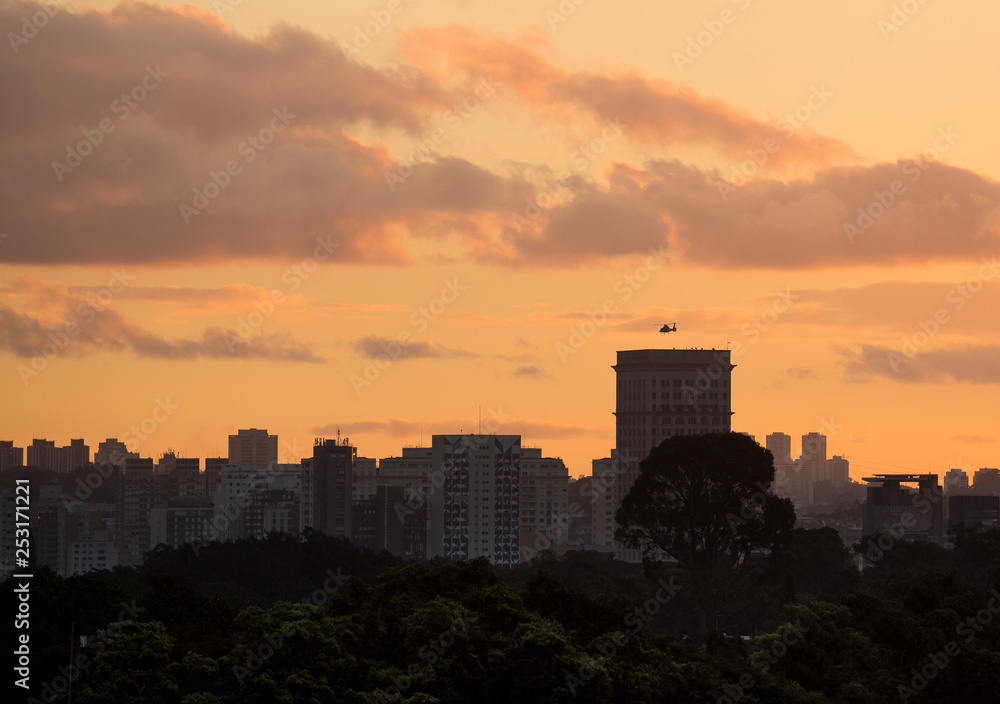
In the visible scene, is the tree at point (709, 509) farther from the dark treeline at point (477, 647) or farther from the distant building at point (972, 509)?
the distant building at point (972, 509)

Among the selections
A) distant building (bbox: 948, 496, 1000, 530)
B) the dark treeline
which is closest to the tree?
the dark treeline

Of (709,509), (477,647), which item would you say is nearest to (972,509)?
(709,509)

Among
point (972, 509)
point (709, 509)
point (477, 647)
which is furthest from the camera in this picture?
point (972, 509)

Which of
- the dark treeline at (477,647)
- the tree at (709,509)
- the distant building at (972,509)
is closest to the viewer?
the dark treeline at (477,647)

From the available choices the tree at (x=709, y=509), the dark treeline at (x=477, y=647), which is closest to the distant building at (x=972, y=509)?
the tree at (x=709, y=509)

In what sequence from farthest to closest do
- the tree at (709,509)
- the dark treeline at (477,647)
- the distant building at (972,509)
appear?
the distant building at (972,509)
the tree at (709,509)
the dark treeline at (477,647)

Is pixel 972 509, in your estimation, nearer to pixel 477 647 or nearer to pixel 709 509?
pixel 709 509
